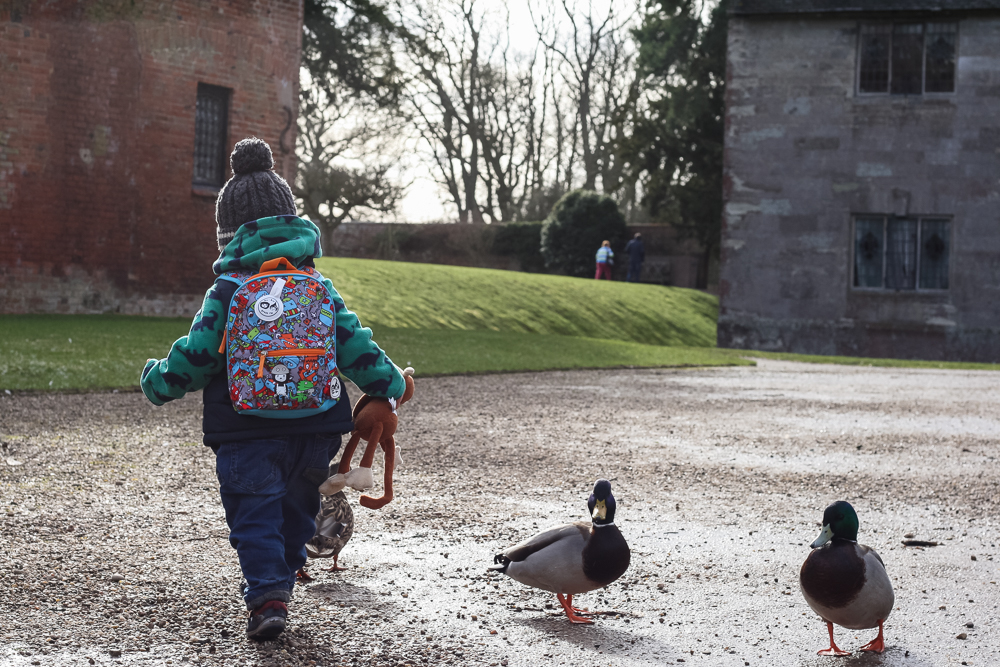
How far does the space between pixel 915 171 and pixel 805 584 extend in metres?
19.6

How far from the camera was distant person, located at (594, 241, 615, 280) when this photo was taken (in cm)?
3212

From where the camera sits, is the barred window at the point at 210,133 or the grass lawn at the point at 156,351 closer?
the grass lawn at the point at 156,351

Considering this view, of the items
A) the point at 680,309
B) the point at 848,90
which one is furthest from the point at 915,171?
the point at 680,309

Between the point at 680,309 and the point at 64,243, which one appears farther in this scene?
the point at 680,309

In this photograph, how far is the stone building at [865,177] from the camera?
20766mm

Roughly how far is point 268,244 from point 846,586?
2.04 m

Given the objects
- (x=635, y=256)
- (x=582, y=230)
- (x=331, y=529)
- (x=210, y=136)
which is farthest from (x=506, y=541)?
(x=582, y=230)

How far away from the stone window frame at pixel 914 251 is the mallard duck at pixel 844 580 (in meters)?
19.1

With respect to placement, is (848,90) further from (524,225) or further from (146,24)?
(524,225)

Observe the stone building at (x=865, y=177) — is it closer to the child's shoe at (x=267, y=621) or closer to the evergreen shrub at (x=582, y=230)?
the evergreen shrub at (x=582, y=230)

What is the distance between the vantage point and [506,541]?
447 centimetres

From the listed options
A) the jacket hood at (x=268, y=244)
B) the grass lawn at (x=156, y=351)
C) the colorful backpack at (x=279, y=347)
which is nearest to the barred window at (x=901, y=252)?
the grass lawn at (x=156, y=351)

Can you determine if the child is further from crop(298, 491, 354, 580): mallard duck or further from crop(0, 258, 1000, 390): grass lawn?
crop(0, 258, 1000, 390): grass lawn

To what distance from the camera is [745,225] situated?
2186 centimetres
